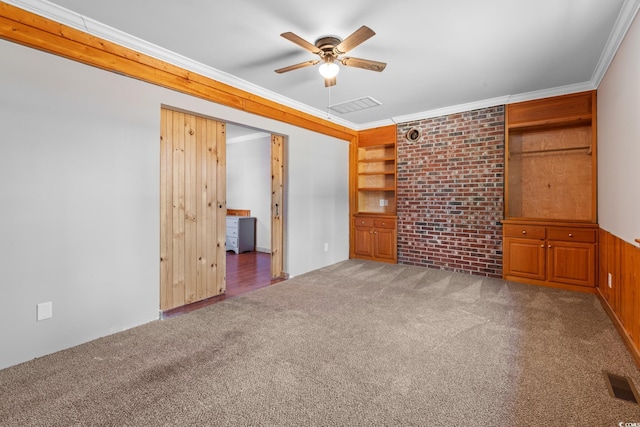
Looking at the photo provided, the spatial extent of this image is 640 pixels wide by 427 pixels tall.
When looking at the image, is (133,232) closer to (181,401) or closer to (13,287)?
(13,287)

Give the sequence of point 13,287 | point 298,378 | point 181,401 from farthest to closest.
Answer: point 13,287, point 298,378, point 181,401

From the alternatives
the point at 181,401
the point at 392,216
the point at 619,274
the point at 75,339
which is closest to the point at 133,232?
the point at 75,339

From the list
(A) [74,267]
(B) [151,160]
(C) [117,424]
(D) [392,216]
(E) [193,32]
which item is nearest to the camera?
(C) [117,424]

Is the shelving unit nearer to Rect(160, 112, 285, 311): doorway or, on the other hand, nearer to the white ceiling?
the white ceiling

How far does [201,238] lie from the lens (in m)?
3.49

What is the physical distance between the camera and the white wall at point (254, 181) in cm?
680

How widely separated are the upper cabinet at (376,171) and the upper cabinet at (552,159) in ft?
6.10

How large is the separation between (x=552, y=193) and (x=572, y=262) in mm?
1008

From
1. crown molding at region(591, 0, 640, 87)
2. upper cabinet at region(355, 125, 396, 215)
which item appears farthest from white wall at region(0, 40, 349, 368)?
crown molding at region(591, 0, 640, 87)

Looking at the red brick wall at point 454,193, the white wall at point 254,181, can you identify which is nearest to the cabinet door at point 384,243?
the red brick wall at point 454,193

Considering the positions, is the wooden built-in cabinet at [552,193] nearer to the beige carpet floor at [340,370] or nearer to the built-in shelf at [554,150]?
the built-in shelf at [554,150]

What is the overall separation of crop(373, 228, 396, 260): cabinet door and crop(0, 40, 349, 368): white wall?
3642mm

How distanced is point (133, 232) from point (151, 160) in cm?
69

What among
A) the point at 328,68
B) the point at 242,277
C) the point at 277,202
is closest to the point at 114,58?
the point at 328,68
